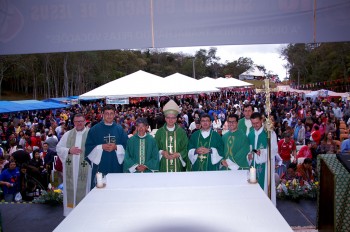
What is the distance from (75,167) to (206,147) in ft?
7.53

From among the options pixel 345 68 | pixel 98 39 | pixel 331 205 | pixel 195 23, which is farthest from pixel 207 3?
pixel 345 68

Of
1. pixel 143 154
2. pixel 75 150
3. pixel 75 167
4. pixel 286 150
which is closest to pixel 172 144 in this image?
pixel 143 154

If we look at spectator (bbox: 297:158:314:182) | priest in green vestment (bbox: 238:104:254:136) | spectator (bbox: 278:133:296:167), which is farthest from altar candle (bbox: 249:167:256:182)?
spectator (bbox: 278:133:296:167)

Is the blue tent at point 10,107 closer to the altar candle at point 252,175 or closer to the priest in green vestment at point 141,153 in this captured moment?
the priest in green vestment at point 141,153

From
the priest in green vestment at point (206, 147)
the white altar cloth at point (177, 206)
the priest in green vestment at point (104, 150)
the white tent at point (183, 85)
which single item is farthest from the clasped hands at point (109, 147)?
the white tent at point (183, 85)

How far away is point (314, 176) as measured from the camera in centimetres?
718

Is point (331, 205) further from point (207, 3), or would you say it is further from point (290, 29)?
point (207, 3)

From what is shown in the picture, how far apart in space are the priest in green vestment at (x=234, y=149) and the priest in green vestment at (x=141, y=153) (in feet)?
3.45

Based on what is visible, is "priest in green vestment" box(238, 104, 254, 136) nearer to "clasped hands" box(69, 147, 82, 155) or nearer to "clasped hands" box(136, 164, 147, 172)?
"clasped hands" box(136, 164, 147, 172)

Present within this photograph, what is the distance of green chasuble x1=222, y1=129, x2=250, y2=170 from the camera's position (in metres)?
5.02

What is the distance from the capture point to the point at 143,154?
507 cm

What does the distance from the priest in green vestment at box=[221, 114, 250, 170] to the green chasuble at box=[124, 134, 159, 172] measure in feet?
3.40

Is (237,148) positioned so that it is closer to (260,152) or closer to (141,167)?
(260,152)

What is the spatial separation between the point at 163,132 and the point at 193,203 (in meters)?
3.37
